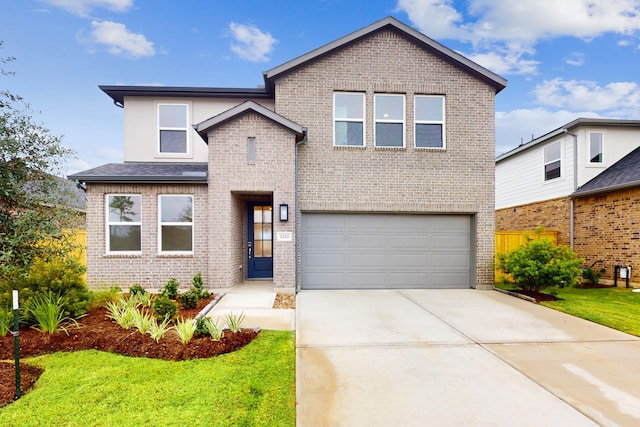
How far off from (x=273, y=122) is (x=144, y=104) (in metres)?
4.99

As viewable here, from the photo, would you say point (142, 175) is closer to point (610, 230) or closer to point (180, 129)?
point (180, 129)

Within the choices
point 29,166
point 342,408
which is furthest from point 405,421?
point 29,166

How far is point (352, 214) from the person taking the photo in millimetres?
9273

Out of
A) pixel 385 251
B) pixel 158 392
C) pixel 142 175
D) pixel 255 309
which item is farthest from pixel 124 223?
pixel 385 251

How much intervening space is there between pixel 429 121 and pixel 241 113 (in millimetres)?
5693

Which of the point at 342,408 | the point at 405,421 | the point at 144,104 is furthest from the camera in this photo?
the point at 144,104

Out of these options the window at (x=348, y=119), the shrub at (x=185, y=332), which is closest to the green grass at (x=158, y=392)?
the shrub at (x=185, y=332)

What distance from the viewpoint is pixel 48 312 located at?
484 cm

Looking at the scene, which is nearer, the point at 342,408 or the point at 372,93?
the point at 342,408

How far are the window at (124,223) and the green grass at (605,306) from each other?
1106cm


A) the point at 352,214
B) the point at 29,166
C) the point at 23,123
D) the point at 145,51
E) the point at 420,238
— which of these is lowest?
the point at 420,238

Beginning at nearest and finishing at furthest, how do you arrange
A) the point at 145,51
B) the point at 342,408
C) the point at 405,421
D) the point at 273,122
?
1. the point at 405,421
2. the point at 342,408
3. the point at 273,122
4. the point at 145,51

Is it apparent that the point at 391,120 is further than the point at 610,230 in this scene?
No

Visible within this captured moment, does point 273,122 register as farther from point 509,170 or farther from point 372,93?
point 509,170
